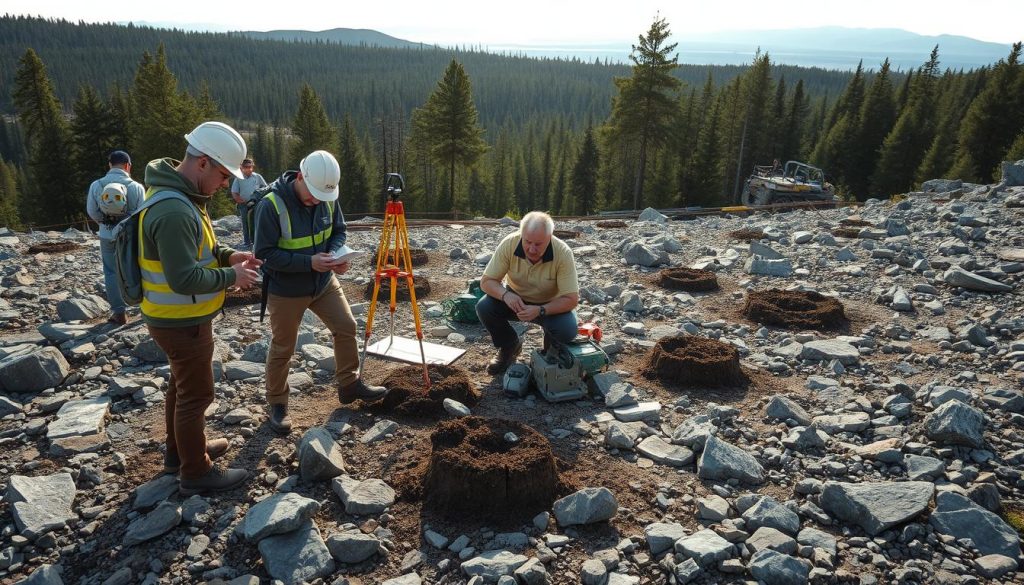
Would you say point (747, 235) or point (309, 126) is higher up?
point (309, 126)

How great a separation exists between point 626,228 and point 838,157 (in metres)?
42.5

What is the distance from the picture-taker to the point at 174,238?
3289 millimetres

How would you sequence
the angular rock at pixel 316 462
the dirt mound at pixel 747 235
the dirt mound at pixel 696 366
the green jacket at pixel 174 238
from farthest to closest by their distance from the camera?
the dirt mound at pixel 747 235
the dirt mound at pixel 696 366
the angular rock at pixel 316 462
the green jacket at pixel 174 238

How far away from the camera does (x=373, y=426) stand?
4.98 meters

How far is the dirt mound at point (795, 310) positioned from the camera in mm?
7809

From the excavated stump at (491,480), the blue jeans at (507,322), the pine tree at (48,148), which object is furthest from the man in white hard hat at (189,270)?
the pine tree at (48,148)

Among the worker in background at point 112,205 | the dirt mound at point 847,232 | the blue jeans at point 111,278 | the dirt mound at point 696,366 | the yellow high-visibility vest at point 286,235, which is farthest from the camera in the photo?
the dirt mound at point 847,232

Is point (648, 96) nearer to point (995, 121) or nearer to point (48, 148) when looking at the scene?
point (995, 121)

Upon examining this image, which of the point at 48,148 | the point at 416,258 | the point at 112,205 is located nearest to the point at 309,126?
the point at 48,148

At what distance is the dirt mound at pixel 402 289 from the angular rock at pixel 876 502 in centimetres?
651

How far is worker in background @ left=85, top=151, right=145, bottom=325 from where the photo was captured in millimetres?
7008

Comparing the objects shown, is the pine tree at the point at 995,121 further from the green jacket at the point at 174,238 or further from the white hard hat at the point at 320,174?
the green jacket at the point at 174,238

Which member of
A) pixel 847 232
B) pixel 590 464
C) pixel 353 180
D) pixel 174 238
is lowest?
pixel 353 180

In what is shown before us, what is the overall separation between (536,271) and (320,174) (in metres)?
2.35
